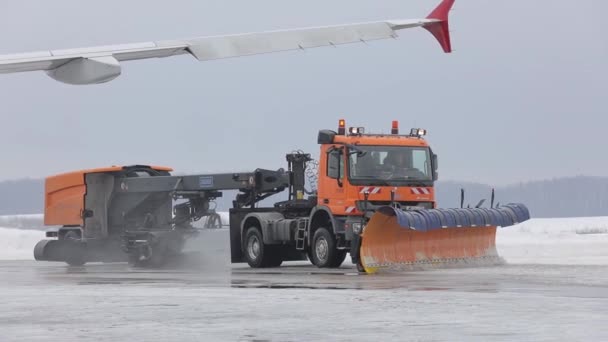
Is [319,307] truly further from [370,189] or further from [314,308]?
[370,189]

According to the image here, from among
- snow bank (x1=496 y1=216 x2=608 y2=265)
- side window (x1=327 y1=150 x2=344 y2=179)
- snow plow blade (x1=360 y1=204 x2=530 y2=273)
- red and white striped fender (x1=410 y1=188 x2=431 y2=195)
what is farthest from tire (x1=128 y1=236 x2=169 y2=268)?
snow bank (x1=496 y1=216 x2=608 y2=265)

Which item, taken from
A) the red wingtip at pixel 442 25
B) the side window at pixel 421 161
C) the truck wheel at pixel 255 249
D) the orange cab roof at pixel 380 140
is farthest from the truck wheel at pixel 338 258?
the red wingtip at pixel 442 25

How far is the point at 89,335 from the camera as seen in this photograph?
35.7 feet

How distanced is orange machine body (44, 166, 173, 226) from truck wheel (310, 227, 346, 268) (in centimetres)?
834

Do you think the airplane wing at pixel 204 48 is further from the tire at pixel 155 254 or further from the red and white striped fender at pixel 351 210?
the tire at pixel 155 254

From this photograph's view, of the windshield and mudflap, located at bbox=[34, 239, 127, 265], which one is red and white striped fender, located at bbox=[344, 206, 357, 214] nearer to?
the windshield

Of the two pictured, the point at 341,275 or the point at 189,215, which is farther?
the point at 189,215

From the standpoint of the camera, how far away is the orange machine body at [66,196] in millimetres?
32281

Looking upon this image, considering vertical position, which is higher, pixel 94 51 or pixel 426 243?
pixel 94 51

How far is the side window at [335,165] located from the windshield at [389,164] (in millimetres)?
186

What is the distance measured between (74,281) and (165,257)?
9049 mm

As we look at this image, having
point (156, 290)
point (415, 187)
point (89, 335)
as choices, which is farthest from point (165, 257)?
point (89, 335)

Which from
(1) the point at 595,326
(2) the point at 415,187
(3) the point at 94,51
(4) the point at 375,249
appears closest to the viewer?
(3) the point at 94,51

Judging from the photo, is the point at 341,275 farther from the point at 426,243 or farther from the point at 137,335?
the point at 137,335
